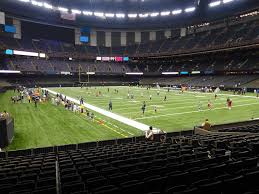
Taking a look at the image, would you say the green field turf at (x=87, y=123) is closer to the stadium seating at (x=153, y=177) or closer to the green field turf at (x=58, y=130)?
the green field turf at (x=58, y=130)

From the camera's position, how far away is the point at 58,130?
20766 millimetres

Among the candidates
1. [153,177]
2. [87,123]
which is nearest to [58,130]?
[87,123]

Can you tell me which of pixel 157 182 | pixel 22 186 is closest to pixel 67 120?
pixel 22 186

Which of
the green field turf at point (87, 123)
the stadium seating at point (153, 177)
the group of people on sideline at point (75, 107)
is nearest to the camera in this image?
the stadium seating at point (153, 177)

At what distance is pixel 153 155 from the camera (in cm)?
825

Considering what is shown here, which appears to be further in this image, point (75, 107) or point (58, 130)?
point (75, 107)

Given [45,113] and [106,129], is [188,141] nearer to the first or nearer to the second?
[106,129]

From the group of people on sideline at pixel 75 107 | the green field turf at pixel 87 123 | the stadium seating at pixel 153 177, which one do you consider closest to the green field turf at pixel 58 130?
the green field turf at pixel 87 123

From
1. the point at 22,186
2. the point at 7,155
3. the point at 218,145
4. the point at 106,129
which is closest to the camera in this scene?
the point at 22,186

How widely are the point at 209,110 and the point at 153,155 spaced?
24.0m

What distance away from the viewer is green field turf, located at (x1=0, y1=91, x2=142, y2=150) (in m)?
17.6

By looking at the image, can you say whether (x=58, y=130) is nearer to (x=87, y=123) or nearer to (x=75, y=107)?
(x=87, y=123)

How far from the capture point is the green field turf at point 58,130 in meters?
17.6

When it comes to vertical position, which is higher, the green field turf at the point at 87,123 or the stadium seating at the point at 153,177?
the stadium seating at the point at 153,177
